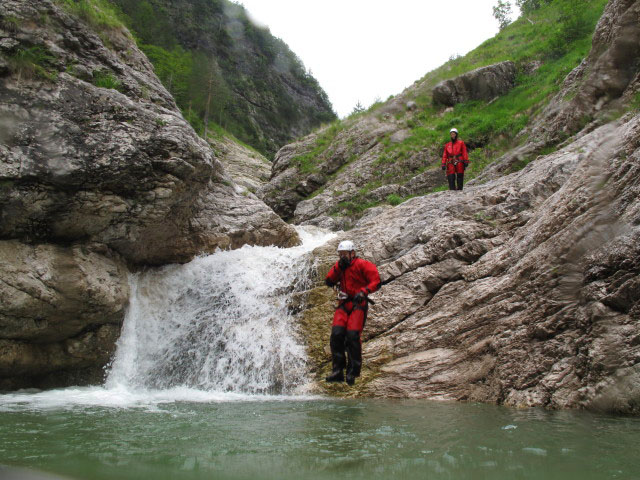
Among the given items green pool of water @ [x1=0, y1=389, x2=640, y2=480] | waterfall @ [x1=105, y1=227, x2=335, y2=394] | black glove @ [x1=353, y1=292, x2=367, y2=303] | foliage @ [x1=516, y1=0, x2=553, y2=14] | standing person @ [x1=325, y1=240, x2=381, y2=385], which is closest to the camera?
green pool of water @ [x1=0, y1=389, x2=640, y2=480]

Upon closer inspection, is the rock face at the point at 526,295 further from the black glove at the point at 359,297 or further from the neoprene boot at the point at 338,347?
the black glove at the point at 359,297

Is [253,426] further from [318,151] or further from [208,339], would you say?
[318,151]

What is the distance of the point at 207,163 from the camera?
14.4 metres

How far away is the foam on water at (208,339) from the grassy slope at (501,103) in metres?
10.5

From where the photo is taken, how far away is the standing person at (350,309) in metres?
8.33

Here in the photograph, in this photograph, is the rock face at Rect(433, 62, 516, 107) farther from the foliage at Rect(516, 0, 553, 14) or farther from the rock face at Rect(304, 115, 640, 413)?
the rock face at Rect(304, 115, 640, 413)

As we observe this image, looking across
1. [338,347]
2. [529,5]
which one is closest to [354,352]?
[338,347]

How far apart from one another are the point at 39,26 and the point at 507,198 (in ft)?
48.7

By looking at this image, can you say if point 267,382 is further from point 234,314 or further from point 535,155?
point 535,155

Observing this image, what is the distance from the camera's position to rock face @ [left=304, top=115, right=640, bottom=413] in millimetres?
7453

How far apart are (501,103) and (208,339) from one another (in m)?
22.9

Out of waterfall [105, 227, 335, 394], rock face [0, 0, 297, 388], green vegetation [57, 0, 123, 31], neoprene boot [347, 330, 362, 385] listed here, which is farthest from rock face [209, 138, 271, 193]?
neoprene boot [347, 330, 362, 385]

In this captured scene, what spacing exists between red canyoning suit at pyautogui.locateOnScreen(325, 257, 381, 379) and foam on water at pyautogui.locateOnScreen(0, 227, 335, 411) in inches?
94.7

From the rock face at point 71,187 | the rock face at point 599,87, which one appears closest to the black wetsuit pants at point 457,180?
the rock face at point 599,87
